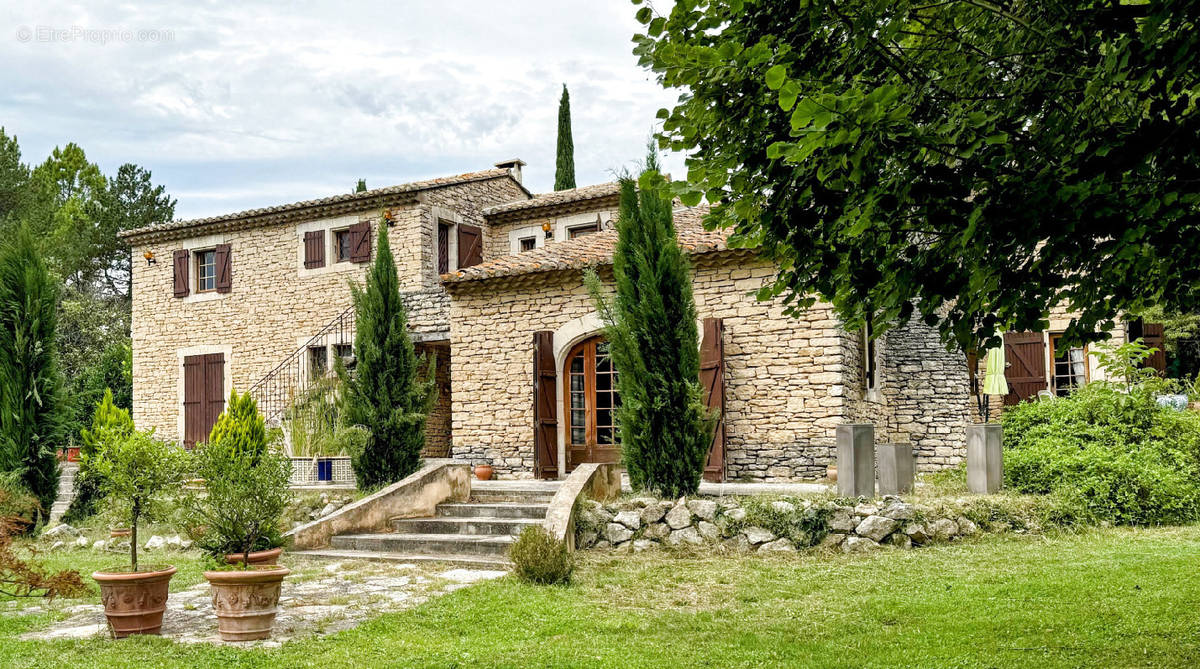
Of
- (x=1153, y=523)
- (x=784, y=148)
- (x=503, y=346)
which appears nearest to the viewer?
(x=784, y=148)

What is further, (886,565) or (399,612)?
(886,565)

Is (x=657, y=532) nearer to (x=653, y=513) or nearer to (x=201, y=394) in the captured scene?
(x=653, y=513)

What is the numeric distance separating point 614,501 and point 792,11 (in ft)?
22.6

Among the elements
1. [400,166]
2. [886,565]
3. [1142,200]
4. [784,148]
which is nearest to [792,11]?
[784,148]

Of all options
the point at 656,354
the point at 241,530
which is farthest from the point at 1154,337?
the point at 241,530

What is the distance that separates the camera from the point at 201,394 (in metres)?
20.0

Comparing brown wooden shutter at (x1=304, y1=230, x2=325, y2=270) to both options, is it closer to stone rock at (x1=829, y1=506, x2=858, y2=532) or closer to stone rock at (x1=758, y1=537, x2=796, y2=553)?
stone rock at (x1=758, y1=537, x2=796, y2=553)

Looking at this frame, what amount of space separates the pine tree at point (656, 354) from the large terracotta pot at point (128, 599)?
5.56 m

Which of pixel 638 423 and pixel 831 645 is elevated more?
pixel 638 423

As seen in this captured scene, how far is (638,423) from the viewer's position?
10.5 metres

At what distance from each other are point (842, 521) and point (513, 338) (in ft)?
21.3

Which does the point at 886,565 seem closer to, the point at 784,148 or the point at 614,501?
the point at 614,501

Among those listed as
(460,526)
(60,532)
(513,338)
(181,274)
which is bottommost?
(60,532)

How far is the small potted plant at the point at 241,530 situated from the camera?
19.3 feet
